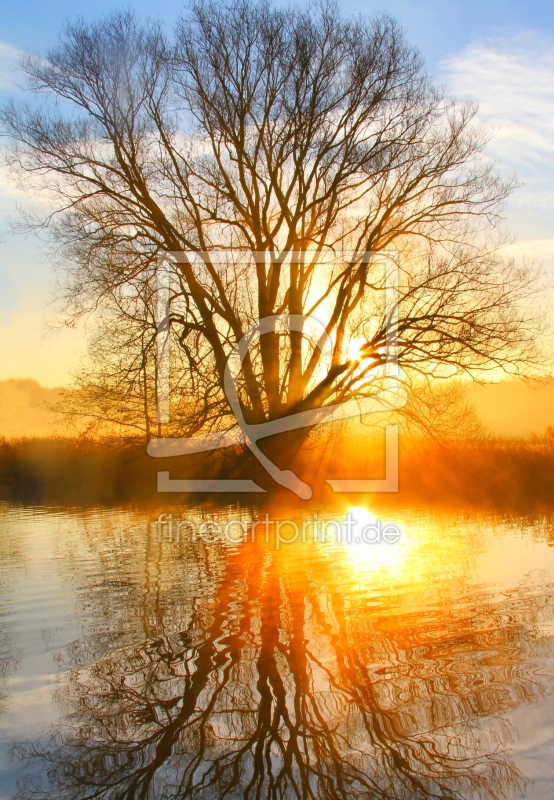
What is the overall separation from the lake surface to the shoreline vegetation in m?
7.52

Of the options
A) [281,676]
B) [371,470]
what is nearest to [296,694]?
[281,676]

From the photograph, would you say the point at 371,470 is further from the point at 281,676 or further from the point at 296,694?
the point at 296,694

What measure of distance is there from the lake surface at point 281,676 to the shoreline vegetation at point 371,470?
24.7 feet

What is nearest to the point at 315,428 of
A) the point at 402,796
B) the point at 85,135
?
the point at 85,135

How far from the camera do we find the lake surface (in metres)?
3.69

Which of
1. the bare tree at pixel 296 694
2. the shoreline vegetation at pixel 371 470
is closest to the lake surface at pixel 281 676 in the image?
the bare tree at pixel 296 694

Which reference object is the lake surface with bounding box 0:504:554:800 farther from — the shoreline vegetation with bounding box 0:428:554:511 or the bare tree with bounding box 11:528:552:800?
the shoreline vegetation with bounding box 0:428:554:511

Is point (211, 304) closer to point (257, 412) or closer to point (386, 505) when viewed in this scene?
point (257, 412)

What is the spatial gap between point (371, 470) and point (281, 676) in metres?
14.8

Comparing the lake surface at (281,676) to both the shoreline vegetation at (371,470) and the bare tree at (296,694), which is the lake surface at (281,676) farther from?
the shoreline vegetation at (371,470)

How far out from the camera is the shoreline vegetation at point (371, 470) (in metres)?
Answer: 16.8

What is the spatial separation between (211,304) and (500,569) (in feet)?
33.6

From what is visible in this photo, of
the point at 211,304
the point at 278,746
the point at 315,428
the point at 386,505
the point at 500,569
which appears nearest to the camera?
the point at 278,746

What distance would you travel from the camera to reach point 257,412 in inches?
659
